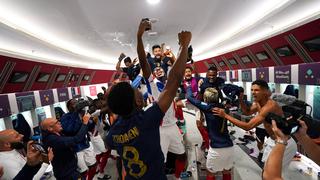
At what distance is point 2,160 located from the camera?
2641 mm

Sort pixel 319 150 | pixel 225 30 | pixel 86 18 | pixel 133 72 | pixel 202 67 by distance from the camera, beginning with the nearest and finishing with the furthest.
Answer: pixel 319 150, pixel 133 72, pixel 86 18, pixel 225 30, pixel 202 67

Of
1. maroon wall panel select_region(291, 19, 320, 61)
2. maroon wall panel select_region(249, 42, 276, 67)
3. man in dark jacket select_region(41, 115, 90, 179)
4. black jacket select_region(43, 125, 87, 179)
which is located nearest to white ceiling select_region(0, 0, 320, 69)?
maroon wall panel select_region(291, 19, 320, 61)

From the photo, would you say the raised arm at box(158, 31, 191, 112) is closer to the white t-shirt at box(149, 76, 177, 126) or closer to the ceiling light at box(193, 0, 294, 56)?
the white t-shirt at box(149, 76, 177, 126)

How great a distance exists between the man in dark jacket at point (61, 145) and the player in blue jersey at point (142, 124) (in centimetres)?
154

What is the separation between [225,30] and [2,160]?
7.11m

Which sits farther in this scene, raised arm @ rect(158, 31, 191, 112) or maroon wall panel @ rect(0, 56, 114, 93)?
maroon wall panel @ rect(0, 56, 114, 93)

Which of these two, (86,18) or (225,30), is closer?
(86,18)

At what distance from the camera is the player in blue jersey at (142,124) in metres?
Answer: 1.63

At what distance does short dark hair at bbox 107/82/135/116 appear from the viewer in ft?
5.25

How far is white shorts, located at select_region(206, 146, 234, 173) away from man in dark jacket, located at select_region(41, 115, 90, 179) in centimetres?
192

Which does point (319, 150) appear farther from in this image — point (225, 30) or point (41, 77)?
point (41, 77)

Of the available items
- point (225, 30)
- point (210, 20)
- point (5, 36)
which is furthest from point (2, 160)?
point (225, 30)

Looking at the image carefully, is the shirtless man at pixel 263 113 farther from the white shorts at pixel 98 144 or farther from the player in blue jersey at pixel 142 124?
the white shorts at pixel 98 144

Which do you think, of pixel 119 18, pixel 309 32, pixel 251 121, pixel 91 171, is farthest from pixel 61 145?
pixel 309 32
